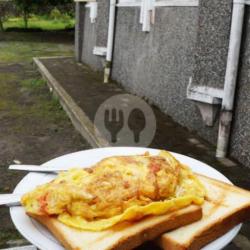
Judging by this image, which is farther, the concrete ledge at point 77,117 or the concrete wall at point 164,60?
the concrete wall at point 164,60

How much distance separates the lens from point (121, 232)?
137 centimetres

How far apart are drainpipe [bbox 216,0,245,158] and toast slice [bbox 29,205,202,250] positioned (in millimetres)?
2400

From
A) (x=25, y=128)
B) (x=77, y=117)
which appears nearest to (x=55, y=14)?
(x=25, y=128)

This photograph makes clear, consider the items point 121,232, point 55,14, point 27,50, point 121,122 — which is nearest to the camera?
point 121,232

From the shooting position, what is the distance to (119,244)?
133 centimetres

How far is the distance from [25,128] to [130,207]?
488cm

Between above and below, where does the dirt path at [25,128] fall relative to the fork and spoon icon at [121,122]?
below

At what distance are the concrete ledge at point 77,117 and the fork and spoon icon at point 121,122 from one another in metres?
0.14

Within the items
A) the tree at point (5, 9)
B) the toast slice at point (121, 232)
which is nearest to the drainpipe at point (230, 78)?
the toast slice at point (121, 232)

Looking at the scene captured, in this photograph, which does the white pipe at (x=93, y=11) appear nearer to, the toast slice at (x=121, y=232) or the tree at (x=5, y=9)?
the toast slice at (x=121, y=232)

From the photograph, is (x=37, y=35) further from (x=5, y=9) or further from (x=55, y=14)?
(x=5, y=9)

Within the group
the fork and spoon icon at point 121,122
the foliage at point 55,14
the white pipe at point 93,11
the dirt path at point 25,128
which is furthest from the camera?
the foliage at point 55,14

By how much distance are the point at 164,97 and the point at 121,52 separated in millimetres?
2093

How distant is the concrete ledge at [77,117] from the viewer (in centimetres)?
463
